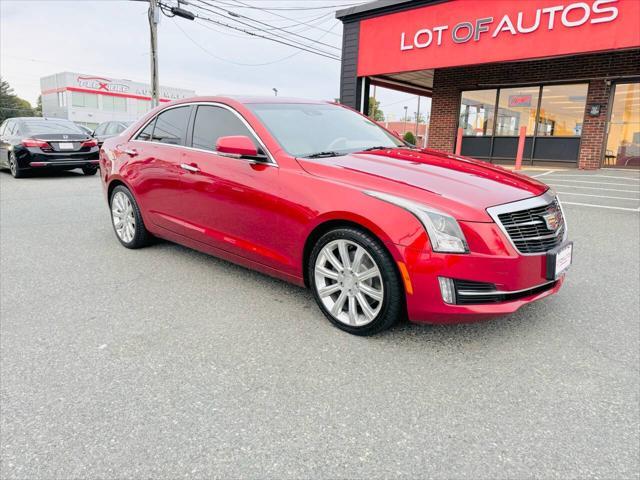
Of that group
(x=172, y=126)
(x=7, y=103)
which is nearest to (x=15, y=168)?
(x=172, y=126)

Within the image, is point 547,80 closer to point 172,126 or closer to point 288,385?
point 172,126

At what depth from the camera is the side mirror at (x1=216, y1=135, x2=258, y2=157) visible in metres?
3.43

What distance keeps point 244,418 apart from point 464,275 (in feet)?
4.57

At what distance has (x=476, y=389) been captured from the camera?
251 cm

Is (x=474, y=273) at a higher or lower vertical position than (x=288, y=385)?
higher

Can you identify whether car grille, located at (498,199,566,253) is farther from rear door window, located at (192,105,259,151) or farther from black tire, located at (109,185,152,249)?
black tire, located at (109,185,152,249)

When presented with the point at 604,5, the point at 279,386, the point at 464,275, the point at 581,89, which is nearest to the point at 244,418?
the point at 279,386

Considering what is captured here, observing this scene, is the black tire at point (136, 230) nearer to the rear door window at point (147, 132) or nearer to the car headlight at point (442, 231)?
the rear door window at point (147, 132)

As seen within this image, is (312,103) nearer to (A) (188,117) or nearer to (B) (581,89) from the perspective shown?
(A) (188,117)

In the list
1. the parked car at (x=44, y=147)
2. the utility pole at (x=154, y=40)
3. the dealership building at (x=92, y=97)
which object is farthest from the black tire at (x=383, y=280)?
the dealership building at (x=92, y=97)

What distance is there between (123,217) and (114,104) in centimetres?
5995

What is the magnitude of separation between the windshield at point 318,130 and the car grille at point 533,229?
1.39 m

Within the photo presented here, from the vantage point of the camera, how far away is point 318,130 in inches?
153

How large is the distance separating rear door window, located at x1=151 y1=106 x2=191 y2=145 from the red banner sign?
951 cm
